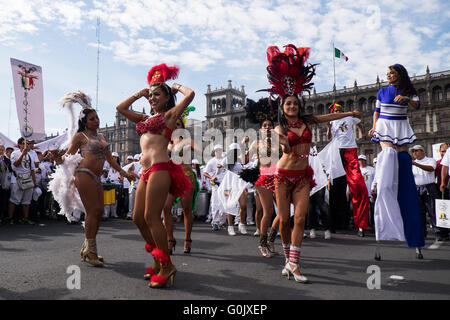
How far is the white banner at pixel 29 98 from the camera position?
9188mm

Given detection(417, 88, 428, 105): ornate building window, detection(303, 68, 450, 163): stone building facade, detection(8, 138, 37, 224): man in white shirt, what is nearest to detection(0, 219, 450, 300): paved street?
detection(8, 138, 37, 224): man in white shirt

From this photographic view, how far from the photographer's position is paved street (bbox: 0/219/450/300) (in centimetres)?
313

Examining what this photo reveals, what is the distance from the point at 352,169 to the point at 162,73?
492 centimetres

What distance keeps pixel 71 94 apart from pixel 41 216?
352 inches

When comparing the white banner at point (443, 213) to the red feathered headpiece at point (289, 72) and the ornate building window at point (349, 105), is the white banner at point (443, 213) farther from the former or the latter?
the ornate building window at point (349, 105)

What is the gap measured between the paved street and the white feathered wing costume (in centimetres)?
83

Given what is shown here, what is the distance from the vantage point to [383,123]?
16.1 feet

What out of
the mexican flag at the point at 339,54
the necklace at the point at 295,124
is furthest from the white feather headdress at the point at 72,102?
the mexican flag at the point at 339,54

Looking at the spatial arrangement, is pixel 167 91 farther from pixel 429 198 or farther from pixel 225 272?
pixel 429 198

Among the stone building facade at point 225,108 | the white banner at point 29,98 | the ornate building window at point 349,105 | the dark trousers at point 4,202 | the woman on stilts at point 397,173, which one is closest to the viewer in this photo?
the woman on stilts at point 397,173

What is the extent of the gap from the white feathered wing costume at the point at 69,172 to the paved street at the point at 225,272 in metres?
0.83
